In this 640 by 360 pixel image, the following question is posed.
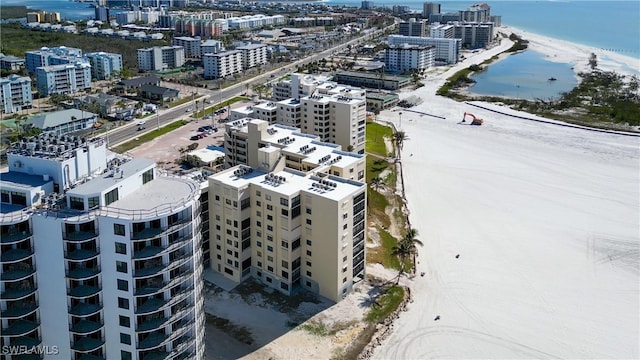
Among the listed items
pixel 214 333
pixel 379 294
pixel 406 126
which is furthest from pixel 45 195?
pixel 406 126

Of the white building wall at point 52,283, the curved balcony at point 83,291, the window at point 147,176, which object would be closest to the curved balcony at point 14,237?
the white building wall at point 52,283

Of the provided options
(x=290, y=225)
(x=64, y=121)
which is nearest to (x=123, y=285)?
(x=290, y=225)

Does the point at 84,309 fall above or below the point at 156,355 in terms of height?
above

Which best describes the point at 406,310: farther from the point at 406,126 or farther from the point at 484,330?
the point at 406,126

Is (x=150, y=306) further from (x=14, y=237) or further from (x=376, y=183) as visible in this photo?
(x=376, y=183)

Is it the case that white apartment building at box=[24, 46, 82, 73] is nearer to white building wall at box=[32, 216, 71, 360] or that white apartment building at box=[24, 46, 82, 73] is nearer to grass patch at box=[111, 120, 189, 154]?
grass patch at box=[111, 120, 189, 154]

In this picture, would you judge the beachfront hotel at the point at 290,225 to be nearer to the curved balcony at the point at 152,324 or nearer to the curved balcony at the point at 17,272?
the curved balcony at the point at 152,324

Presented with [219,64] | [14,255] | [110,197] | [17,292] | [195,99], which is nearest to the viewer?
[14,255]

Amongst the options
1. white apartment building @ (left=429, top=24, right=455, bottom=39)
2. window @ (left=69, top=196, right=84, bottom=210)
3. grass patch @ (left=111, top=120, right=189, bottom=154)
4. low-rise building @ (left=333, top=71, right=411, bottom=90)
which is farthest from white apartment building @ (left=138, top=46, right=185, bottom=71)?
window @ (left=69, top=196, right=84, bottom=210)
